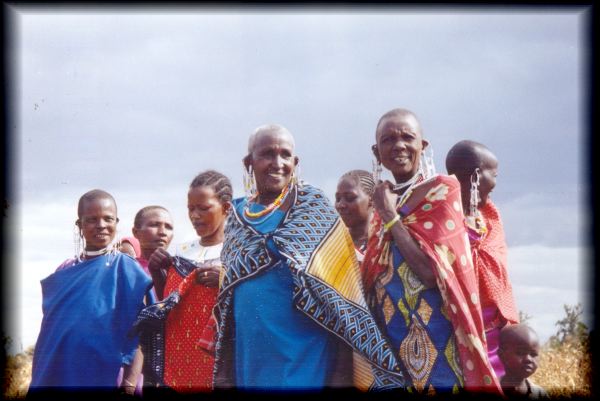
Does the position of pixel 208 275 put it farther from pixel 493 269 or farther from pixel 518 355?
pixel 518 355

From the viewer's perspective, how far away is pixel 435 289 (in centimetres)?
479

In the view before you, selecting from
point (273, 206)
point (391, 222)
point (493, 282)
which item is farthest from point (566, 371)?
point (273, 206)

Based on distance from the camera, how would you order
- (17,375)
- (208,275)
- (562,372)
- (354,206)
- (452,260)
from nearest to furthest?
(452,260)
(208,275)
(354,206)
(562,372)
(17,375)

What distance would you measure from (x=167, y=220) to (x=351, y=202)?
1361 mm

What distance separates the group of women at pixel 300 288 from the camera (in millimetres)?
4773

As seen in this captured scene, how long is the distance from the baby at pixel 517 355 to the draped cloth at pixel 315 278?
0.65 m

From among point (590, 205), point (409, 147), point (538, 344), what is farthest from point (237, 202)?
point (590, 205)

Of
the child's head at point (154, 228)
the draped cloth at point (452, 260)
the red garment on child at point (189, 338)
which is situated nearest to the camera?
the draped cloth at point (452, 260)

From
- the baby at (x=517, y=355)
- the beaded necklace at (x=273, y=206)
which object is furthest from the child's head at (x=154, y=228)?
the baby at (x=517, y=355)

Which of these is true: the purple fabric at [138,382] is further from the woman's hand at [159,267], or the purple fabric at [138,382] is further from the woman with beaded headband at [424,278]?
the woman with beaded headband at [424,278]

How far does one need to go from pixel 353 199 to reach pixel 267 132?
2.56ft

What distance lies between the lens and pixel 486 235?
5.09 metres

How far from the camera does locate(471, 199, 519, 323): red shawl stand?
4.96 metres

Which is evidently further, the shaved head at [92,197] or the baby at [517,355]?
the shaved head at [92,197]
